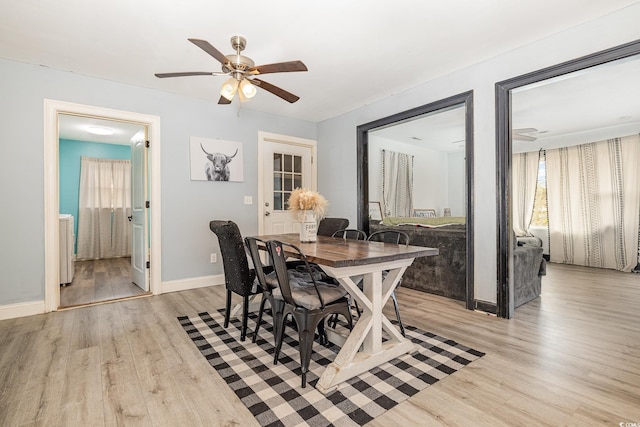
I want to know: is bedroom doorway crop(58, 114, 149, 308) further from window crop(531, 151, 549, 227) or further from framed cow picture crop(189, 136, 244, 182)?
window crop(531, 151, 549, 227)

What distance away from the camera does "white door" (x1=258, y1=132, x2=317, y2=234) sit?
4.52 m

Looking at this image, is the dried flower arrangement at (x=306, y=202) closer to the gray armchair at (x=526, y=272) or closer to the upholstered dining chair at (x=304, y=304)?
the upholstered dining chair at (x=304, y=304)

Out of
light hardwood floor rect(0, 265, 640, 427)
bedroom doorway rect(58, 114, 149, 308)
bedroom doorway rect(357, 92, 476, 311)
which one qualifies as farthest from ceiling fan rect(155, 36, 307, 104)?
bedroom doorway rect(58, 114, 149, 308)

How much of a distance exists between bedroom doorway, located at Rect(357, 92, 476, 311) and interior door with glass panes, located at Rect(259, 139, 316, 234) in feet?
3.38

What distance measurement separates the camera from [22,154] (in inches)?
116

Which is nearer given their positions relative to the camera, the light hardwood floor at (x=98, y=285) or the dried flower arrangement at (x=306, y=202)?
the dried flower arrangement at (x=306, y=202)

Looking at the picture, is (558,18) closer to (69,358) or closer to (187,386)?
(187,386)

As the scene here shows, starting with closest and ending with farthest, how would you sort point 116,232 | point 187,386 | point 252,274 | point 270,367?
1. point 187,386
2. point 270,367
3. point 252,274
4. point 116,232

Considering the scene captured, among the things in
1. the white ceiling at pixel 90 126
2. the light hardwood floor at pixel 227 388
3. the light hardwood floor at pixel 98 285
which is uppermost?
the white ceiling at pixel 90 126

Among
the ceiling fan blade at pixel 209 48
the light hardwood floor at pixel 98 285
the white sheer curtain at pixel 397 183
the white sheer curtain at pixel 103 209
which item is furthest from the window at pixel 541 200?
the white sheer curtain at pixel 103 209

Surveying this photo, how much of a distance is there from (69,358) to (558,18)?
4.31 m

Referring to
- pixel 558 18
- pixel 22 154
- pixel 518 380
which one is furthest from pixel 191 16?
pixel 518 380

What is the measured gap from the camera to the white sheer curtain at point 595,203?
16.4ft

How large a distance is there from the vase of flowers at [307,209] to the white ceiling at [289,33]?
1.33m
